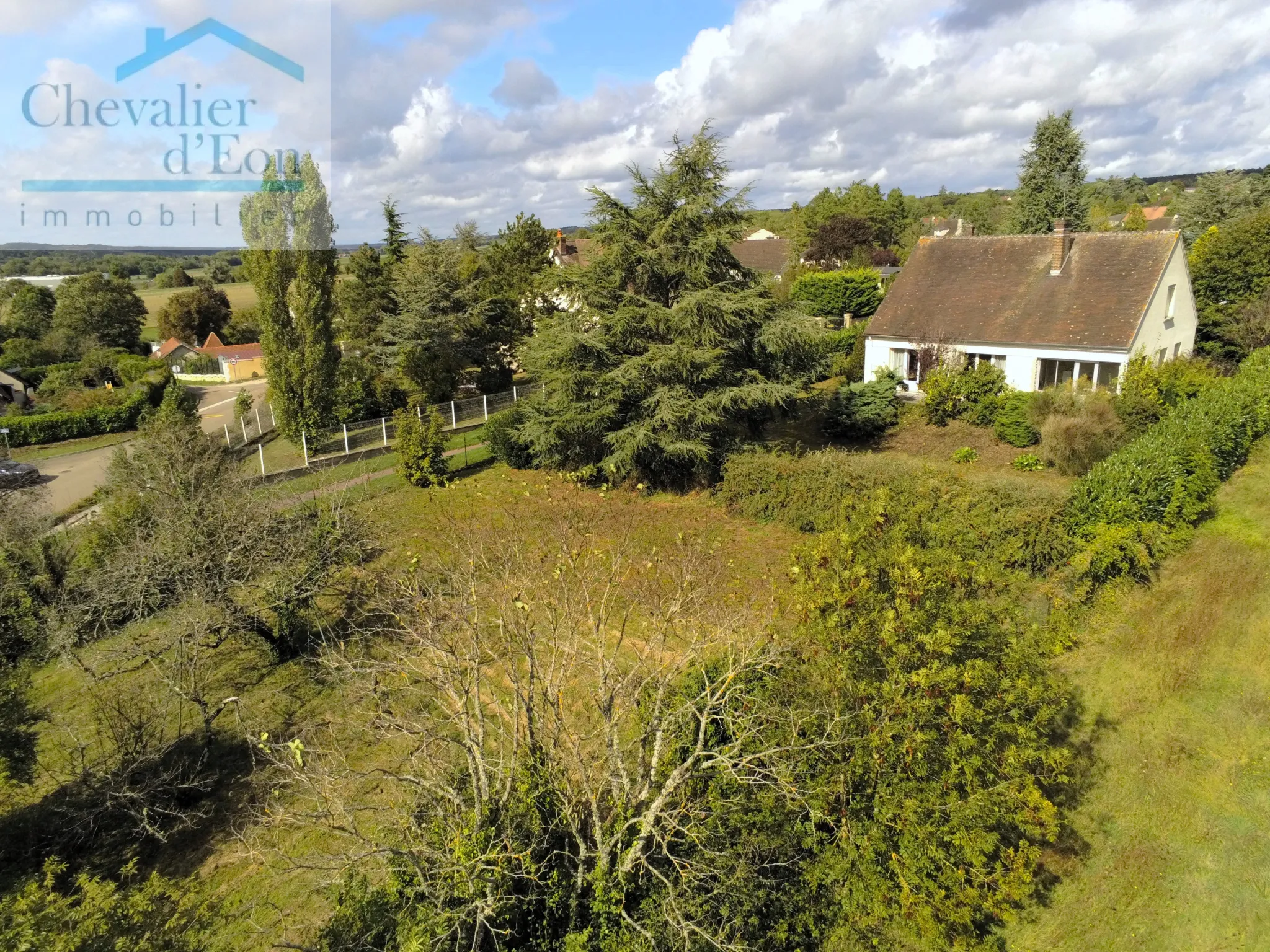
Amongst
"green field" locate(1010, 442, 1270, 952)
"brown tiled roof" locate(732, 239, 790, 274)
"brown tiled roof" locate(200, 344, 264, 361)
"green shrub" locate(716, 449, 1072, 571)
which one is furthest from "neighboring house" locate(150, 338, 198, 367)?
"green field" locate(1010, 442, 1270, 952)

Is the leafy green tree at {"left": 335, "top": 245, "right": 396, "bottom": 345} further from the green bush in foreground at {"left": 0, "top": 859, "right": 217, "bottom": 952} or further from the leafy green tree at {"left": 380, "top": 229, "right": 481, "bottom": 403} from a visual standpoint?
the green bush in foreground at {"left": 0, "top": 859, "right": 217, "bottom": 952}

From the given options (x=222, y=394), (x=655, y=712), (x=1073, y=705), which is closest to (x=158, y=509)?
(x=655, y=712)

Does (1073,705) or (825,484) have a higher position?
(825,484)

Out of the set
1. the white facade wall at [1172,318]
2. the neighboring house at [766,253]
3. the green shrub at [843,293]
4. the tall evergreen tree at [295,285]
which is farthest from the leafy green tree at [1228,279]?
the tall evergreen tree at [295,285]

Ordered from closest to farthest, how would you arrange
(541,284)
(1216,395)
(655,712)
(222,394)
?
(655,712), (1216,395), (541,284), (222,394)

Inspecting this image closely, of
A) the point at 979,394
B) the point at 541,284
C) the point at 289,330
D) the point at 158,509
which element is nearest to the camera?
the point at 158,509

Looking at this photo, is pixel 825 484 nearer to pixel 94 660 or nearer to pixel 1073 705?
pixel 1073 705

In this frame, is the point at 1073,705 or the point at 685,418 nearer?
the point at 1073,705

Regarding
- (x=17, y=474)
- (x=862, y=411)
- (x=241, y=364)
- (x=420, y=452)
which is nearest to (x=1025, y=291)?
(x=862, y=411)
